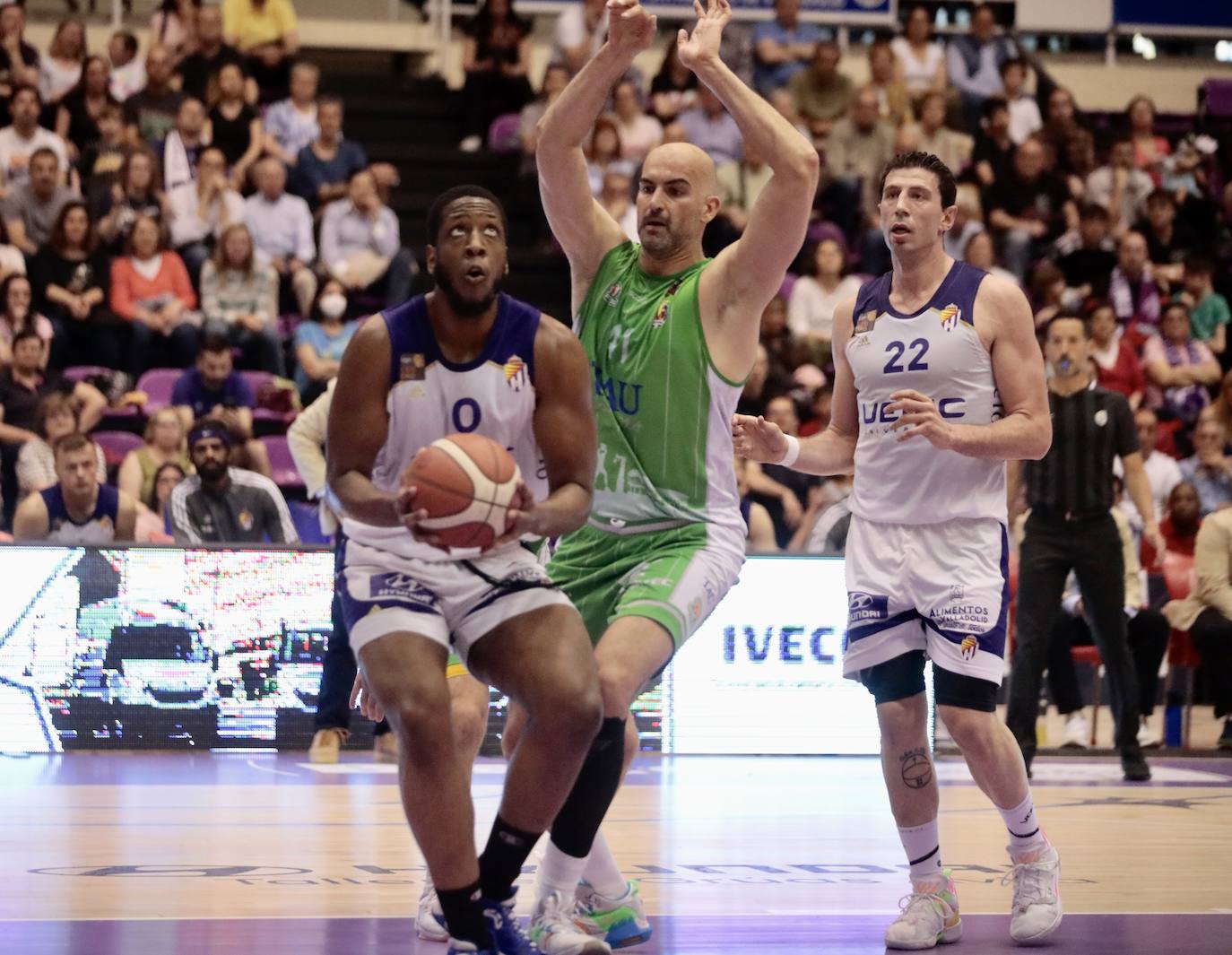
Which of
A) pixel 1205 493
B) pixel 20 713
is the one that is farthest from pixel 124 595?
pixel 1205 493

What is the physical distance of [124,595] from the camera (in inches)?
382

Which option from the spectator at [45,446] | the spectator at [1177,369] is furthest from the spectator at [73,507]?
the spectator at [1177,369]

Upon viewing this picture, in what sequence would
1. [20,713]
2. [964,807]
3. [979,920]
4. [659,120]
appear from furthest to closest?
1. [659,120]
2. [20,713]
3. [964,807]
4. [979,920]

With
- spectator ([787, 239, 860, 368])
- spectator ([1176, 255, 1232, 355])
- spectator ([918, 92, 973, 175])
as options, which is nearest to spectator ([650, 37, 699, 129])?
spectator ([918, 92, 973, 175])

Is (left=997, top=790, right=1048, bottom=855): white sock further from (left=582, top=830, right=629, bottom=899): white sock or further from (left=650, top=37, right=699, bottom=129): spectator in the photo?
(left=650, top=37, right=699, bottom=129): spectator

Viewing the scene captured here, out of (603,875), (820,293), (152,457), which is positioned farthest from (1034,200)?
(603,875)

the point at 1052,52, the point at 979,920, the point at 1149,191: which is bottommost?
the point at 979,920

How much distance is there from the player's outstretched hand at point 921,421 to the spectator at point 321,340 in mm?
7944

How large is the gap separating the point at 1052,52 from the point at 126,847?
14.7 metres

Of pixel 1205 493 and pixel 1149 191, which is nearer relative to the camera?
pixel 1205 493

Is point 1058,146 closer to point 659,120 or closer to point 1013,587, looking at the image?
point 659,120

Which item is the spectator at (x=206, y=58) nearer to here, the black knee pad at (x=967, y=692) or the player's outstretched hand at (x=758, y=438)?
the player's outstretched hand at (x=758, y=438)

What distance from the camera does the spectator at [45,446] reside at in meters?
11.2

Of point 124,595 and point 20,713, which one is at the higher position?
point 124,595
